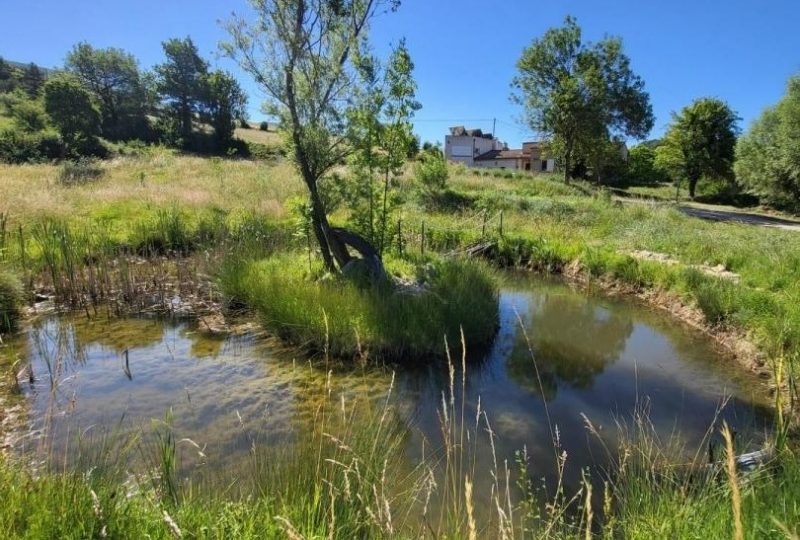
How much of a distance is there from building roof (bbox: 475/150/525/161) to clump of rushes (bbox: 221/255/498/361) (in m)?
56.9

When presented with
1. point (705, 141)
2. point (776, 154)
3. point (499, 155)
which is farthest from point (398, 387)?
point (499, 155)

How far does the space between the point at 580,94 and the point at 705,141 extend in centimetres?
1476

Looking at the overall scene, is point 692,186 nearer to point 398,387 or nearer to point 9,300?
point 398,387

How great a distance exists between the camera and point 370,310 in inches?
264

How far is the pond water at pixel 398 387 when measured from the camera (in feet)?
14.9

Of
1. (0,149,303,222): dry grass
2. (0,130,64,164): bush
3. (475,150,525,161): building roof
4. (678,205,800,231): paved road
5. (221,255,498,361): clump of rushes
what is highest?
(475,150,525,161): building roof

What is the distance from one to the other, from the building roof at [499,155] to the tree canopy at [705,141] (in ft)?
78.5

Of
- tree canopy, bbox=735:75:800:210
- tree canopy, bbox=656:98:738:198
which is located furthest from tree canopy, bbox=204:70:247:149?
tree canopy, bbox=735:75:800:210

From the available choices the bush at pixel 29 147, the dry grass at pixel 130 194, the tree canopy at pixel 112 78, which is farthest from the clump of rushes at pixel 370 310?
the tree canopy at pixel 112 78

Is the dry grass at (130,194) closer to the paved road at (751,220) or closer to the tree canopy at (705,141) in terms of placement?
the paved road at (751,220)

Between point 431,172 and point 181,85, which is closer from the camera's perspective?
point 431,172

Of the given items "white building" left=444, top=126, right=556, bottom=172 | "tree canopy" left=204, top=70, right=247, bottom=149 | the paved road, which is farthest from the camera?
"white building" left=444, top=126, right=556, bottom=172

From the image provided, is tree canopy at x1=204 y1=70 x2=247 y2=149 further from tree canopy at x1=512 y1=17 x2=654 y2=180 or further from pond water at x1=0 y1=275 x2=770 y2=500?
pond water at x1=0 y1=275 x2=770 y2=500

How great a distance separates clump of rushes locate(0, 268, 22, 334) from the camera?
6.85 metres
